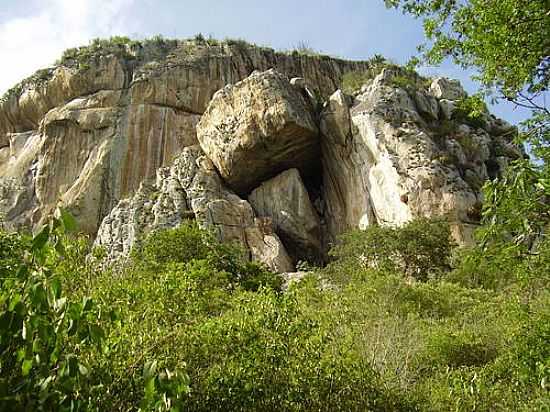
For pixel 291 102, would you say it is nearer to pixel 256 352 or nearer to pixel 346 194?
pixel 346 194

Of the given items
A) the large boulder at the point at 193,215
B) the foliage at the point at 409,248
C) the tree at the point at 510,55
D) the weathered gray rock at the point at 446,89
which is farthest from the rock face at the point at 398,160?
the tree at the point at 510,55

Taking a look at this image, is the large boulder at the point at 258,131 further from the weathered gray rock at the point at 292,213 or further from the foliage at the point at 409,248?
the foliage at the point at 409,248

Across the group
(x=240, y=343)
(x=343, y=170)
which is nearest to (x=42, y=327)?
(x=240, y=343)

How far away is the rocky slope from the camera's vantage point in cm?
Answer: 2669

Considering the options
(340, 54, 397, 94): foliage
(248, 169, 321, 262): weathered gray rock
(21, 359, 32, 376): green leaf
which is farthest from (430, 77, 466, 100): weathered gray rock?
(21, 359, 32, 376): green leaf

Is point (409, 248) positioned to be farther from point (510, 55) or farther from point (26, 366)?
point (26, 366)

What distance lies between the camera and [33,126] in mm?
37469

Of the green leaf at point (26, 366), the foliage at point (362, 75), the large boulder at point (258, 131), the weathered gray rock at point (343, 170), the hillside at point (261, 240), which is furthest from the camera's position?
the foliage at point (362, 75)

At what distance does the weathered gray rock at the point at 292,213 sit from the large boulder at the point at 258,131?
0.94 m

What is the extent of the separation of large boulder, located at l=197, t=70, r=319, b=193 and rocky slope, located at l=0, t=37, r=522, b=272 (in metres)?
0.07

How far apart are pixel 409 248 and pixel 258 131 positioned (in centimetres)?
878

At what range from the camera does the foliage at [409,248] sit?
23.2m

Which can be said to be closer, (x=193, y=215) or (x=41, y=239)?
(x=41, y=239)

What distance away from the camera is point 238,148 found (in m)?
28.5
